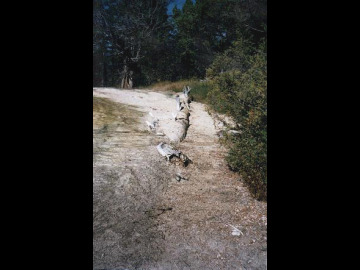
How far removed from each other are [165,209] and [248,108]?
9.16 ft

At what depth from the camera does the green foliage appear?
462 cm

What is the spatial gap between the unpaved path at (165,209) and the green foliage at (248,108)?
16.3 inches

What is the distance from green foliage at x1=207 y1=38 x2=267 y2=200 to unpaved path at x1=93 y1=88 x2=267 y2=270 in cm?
41

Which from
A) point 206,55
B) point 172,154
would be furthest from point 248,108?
point 206,55

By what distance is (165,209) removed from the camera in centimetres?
443

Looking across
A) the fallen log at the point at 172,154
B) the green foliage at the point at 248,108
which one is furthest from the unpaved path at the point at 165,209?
the green foliage at the point at 248,108

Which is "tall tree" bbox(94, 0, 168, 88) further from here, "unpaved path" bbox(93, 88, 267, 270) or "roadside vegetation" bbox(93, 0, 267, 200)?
"unpaved path" bbox(93, 88, 267, 270)

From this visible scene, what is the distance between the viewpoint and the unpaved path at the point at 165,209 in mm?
3311

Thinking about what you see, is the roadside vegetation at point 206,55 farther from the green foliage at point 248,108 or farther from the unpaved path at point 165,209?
the unpaved path at point 165,209

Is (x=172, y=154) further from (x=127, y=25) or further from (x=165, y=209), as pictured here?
(x=127, y=25)

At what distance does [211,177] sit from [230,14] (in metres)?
14.3
